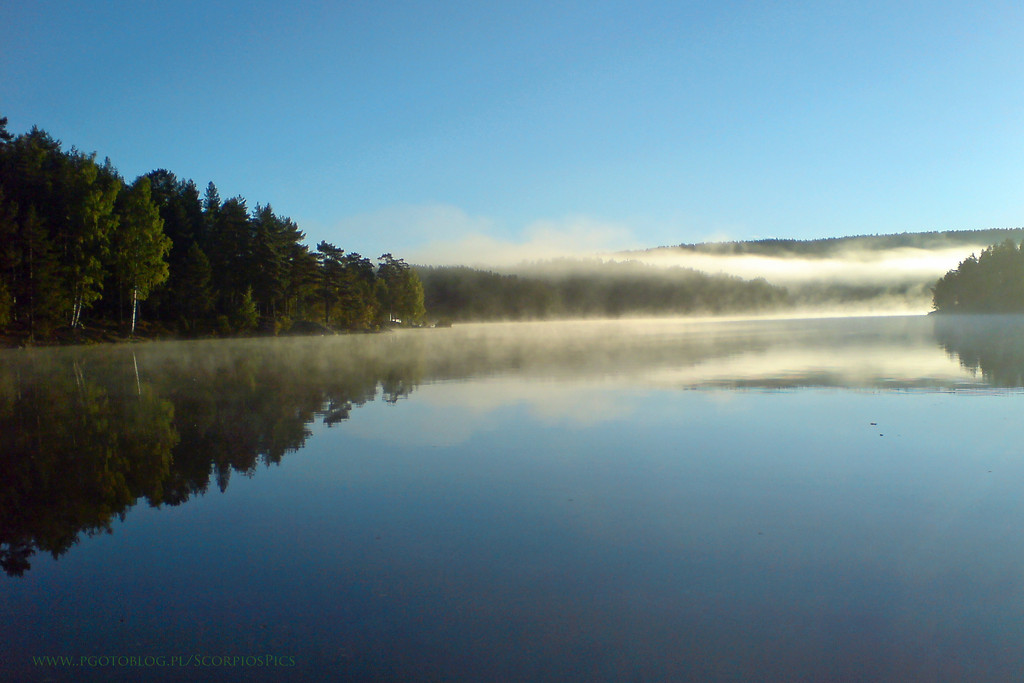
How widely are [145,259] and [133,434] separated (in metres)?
42.2

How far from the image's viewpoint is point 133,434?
35.6 feet

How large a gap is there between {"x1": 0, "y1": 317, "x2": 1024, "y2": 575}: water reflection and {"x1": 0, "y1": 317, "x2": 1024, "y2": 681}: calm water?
81 millimetres

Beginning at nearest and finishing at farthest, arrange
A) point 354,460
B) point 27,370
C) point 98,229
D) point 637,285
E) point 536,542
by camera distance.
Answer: point 536,542, point 354,460, point 27,370, point 98,229, point 637,285

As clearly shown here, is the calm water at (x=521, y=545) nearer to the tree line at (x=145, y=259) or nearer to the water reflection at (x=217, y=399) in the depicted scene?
the water reflection at (x=217, y=399)

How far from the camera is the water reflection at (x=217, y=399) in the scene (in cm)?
741

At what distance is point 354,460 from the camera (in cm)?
894

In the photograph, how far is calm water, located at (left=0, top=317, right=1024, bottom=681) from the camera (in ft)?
12.9

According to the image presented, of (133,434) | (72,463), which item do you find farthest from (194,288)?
(72,463)

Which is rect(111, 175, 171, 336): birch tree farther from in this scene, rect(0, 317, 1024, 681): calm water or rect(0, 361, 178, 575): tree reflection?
rect(0, 317, 1024, 681): calm water

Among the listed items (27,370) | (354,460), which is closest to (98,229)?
(27,370)

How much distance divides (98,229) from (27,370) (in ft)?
77.1

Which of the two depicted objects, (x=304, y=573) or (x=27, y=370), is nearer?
(x=304, y=573)

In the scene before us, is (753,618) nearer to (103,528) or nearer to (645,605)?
(645,605)

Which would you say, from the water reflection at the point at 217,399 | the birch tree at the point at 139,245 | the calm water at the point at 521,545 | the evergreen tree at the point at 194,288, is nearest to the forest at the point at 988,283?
the water reflection at the point at 217,399
